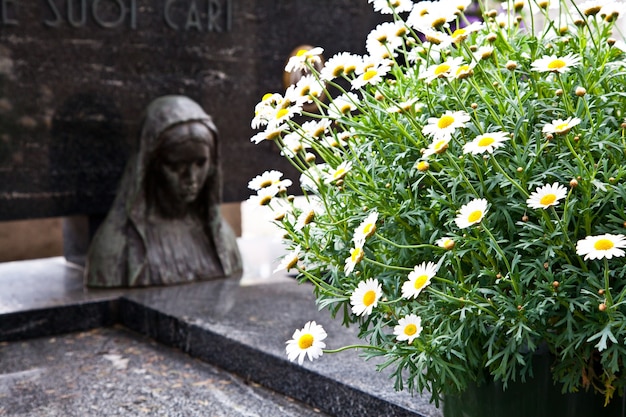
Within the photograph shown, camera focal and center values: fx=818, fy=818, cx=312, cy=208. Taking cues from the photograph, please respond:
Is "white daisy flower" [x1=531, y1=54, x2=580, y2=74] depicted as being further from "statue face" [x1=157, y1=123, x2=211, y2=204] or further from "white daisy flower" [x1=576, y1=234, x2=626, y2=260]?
"statue face" [x1=157, y1=123, x2=211, y2=204]

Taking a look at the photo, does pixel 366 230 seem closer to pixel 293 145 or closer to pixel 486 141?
pixel 486 141

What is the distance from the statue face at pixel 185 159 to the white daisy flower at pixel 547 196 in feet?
7.87

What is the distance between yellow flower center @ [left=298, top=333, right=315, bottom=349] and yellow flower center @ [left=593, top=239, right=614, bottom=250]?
20.1 inches

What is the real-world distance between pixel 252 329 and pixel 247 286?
76 cm

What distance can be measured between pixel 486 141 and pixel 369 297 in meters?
0.34

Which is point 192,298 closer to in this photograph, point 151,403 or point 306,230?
point 151,403

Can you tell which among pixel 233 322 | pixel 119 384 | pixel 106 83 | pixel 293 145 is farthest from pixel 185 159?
pixel 293 145

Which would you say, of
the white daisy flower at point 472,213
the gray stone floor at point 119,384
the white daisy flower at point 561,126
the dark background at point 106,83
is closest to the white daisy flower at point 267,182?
the white daisy flower at point 472,213

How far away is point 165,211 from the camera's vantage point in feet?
12.4

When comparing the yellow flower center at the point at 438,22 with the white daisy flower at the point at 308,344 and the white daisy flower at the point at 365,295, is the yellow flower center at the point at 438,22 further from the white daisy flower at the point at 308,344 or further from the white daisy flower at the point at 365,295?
the white daisy flower at the point at 308,344

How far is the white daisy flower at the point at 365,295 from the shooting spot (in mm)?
1409

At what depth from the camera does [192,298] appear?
330 centimetres

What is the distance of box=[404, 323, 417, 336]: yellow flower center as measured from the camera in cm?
138

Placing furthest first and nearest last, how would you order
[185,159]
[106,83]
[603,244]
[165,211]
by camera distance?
[106,83]
[165,211]
[185,159]
[603,244]
